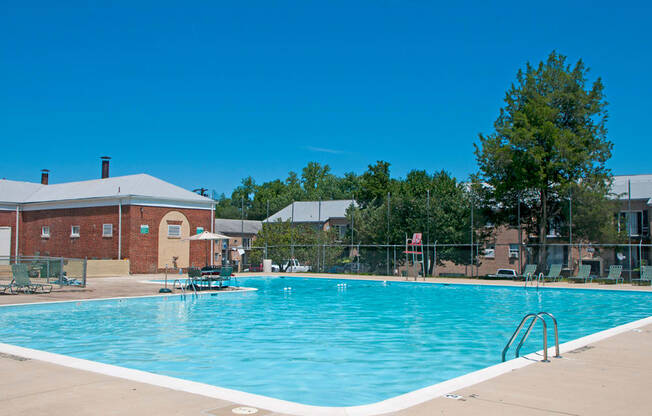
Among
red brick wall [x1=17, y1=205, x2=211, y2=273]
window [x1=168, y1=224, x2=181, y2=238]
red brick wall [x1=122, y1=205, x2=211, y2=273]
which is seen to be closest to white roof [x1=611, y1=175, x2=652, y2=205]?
red brick wall [x1=17, y1=205, x2=211, y2=273]

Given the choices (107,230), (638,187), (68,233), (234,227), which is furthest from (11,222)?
(638,187)

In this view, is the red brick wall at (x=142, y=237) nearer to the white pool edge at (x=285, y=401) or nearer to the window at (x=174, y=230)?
the window at (x=174, y=230)

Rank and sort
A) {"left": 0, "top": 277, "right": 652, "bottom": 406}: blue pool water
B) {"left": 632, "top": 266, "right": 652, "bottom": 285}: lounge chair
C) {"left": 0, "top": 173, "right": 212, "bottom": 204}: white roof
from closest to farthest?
1. {"left": 0, "top": 277, "right": 652, "bottom": 406}: blue pool water
2. {"left": 632, "top": 266, "right": 652, "bottom": 285}: lounge chair
3. {"left": 0, "top": 173, "right": 212, "bottom": 204}: white roof

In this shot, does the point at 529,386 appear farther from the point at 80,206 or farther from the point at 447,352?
the point at 80,206

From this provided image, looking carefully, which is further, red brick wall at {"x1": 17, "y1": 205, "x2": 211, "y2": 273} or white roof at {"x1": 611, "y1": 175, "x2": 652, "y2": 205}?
white roof at {"x1": 611, "y1": 175, "x2": 652, "y2": 205}

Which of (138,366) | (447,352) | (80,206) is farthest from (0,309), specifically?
(80,206)

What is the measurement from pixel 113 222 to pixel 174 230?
364 cm

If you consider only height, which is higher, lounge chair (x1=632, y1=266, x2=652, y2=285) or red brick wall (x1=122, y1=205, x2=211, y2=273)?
red brick wall (x1=122, y1=205, x2=211, y2=273)

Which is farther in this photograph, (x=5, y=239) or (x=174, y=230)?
(x=5, y=239)

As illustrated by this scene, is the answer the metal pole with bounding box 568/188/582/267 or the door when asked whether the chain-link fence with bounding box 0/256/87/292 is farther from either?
the metal pole with bounding box 568/188/582/267

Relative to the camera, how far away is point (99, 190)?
3716 centimetres

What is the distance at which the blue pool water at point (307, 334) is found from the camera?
8531 mm

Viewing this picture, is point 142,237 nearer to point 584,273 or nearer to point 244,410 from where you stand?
point 584,273

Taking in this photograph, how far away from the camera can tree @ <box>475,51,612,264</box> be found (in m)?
31.2
